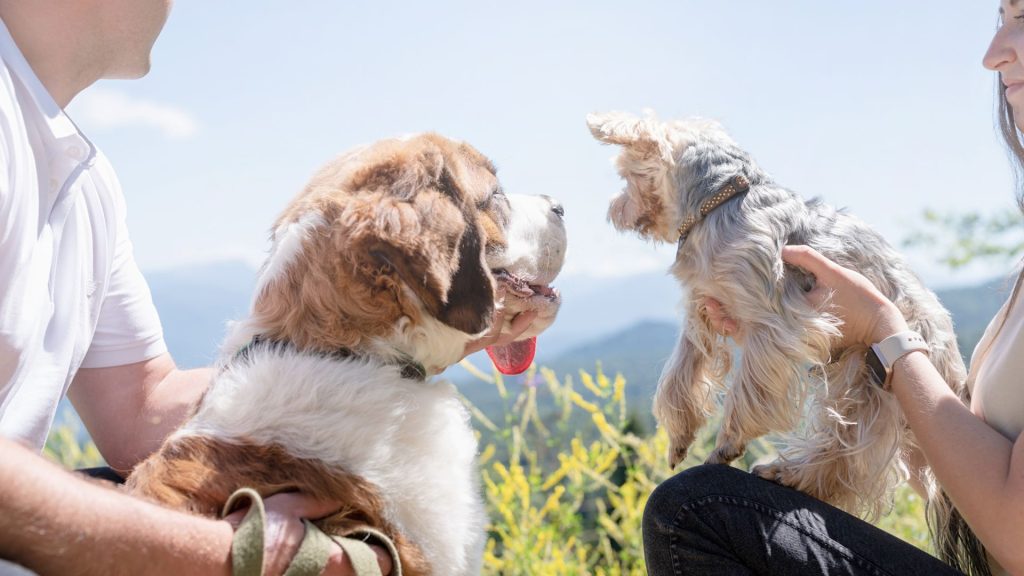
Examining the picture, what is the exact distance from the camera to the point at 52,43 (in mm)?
2273

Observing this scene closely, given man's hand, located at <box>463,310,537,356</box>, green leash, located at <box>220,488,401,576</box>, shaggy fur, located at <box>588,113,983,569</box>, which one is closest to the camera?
green leash, located at <box>220,488,401,576</box>

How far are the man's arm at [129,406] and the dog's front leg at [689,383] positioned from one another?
1.70m

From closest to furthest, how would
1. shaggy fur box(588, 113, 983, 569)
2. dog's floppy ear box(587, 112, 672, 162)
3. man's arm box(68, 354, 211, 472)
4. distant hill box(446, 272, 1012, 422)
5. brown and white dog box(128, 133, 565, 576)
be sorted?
brown and white dog box(128, 133, 565, 576) → man's arm box(68, 354, 211, 472) → shaggy fur box(588, 113, 983, 569) → dog's floppy ear box(587, 112, 672, 162) → distant hill box(446, 272, 1012, 422)

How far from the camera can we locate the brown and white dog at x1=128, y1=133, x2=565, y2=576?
6.64ft

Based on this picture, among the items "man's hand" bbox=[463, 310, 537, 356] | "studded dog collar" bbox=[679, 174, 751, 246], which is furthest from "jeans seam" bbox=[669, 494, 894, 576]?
"studded dog collar" bbox=[679, 174, 751, 246]

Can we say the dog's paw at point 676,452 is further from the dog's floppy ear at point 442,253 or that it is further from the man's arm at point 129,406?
the man's arm at point 129,406

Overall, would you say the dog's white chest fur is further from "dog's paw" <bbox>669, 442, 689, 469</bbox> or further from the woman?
"dog's paw" <bbox>669, 442, 689, 469</bbox>

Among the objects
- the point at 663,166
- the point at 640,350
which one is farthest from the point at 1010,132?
the point at 640,350

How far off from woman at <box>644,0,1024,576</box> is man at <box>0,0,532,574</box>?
2.49ft

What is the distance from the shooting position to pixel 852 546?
231cm

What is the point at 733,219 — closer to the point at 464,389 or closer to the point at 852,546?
the point at 852,546

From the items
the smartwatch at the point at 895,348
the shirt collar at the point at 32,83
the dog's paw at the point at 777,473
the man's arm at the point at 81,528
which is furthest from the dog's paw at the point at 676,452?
the shirt collar at the point at 32,83

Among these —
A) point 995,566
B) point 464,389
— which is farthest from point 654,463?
point 995,566

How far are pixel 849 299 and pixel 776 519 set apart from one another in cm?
75
